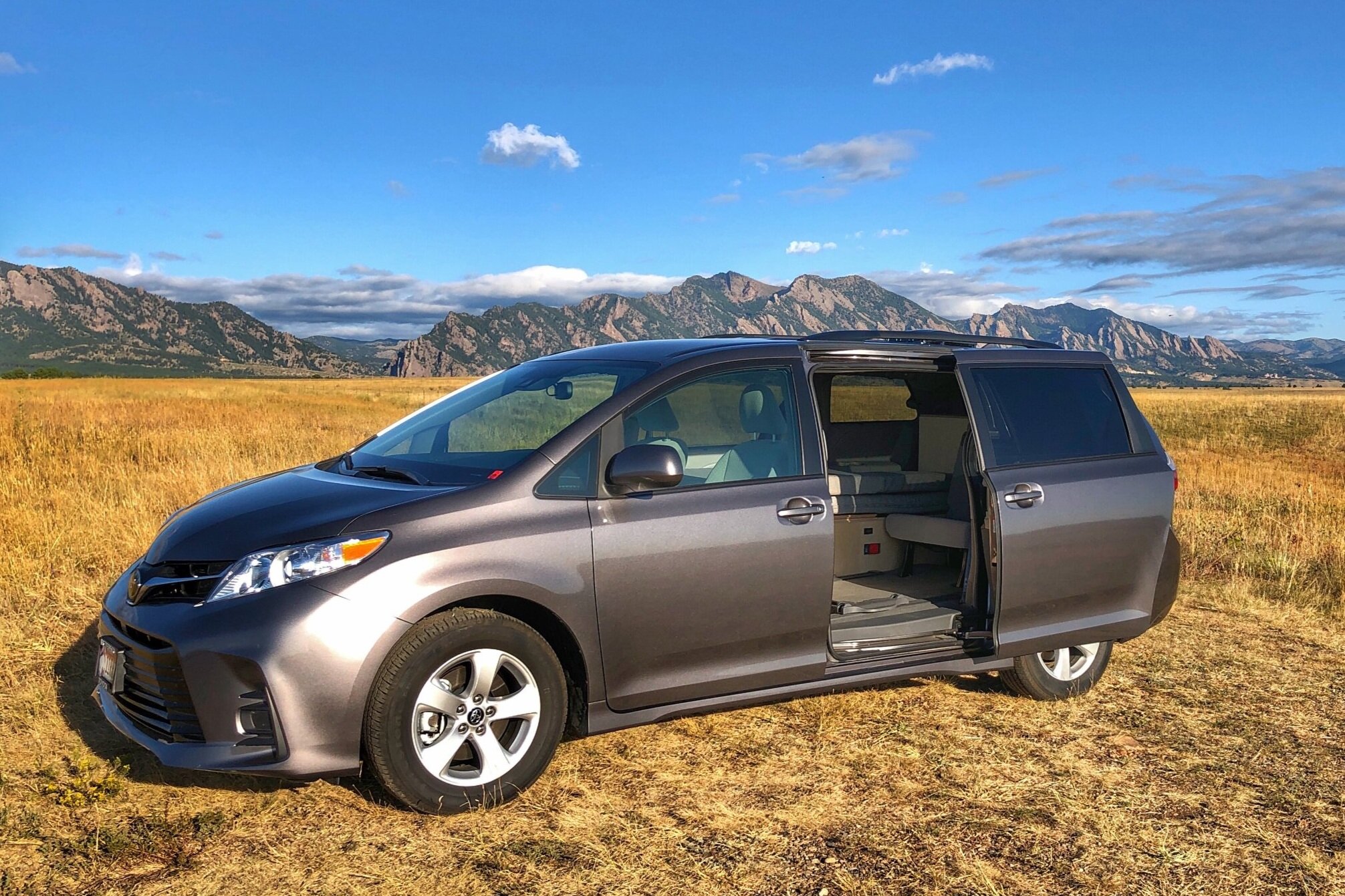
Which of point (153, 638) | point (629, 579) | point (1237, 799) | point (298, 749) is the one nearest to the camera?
point (298, 749)

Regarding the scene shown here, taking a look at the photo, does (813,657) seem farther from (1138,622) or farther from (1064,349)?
(1064,349)

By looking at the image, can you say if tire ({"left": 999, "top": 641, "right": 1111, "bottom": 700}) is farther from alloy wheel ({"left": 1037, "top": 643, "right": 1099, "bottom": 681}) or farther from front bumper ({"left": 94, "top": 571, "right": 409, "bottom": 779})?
front bumper ({"left": 94, "top": 571, "right": 409, "bottom": 779})

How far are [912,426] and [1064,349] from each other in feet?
3.39

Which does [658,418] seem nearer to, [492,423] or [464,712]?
[492,423]

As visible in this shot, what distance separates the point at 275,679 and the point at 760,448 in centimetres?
212

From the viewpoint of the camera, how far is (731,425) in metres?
4.35

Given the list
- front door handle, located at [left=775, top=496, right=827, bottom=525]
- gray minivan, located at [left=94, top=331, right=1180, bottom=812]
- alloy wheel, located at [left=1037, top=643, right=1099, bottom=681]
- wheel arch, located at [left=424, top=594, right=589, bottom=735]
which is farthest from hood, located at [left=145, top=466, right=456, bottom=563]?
alloy wheel, located at [left=1037, top=643, right=1099, bottom=681]

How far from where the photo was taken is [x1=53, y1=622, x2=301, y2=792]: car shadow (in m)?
3.90

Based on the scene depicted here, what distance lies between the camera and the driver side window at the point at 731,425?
4.14 meters

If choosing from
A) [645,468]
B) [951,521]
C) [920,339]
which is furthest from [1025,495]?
[645,468]

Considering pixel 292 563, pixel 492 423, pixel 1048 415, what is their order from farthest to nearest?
1. pixel 1048 415
2. pixel 492 423
3. pixel 292 563

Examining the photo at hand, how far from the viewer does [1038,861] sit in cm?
341

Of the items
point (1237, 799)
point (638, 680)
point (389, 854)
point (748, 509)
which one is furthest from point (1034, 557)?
point (389, 854)

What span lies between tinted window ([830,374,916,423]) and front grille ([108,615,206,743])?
3586 mm
